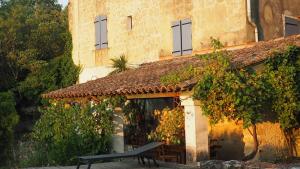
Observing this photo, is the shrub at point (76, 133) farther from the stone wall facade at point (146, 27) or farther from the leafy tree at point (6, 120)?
the stone wall facade at point (146, 27)

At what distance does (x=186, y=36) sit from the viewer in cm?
1986

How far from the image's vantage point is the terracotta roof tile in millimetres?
12914

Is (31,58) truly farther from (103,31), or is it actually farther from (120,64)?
(120,64)

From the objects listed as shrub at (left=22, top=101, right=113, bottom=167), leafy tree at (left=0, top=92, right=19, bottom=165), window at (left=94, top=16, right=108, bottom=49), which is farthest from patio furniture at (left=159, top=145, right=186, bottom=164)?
window at (left=94, top=16, right=108, bottom=49)

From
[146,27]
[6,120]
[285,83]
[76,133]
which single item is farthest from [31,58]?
[285,83]

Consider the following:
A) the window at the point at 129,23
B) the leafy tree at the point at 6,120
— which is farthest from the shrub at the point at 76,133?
the window at the point at 129,23

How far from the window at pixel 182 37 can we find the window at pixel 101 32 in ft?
16.8

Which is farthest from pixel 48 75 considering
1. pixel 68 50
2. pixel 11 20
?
pixel 11 20

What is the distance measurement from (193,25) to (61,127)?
21.8 feet

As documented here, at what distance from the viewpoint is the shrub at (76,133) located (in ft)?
50.8

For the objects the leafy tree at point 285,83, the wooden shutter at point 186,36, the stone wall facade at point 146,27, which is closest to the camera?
the leafy tree at point 285,83

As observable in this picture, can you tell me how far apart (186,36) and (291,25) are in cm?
417

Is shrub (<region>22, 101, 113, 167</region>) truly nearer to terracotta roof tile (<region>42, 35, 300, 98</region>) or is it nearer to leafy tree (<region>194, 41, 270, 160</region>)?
terracotta roof tile (<region>42, 35, 300, 98</region>)

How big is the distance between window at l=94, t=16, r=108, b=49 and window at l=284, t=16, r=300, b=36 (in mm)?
9168
